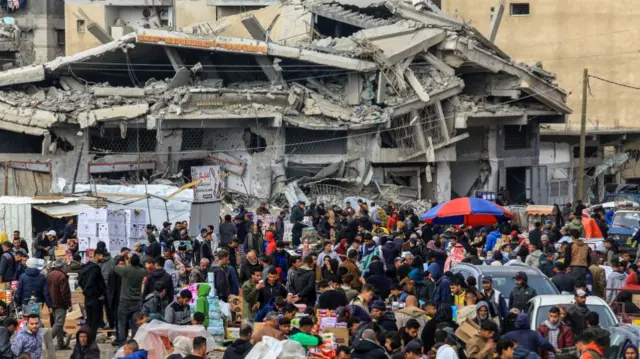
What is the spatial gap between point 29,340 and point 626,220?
1732cm

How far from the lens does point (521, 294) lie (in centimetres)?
1962

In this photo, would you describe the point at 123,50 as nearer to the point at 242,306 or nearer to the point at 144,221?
the point at 144,221

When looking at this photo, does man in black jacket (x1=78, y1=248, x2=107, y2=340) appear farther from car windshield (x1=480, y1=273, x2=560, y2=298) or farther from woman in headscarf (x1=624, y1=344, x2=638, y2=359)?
woman in headscarf (x1=624, y1=344, x2=638, y2=359)

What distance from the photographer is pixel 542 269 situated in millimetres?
23375

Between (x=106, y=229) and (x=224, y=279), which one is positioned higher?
(x=106, y=229)

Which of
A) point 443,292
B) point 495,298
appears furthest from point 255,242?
point 495,298

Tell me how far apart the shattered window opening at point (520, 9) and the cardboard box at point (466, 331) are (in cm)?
4241

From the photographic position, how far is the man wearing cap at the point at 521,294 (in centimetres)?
1956

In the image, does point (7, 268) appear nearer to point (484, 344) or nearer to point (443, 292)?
point (443, 292)

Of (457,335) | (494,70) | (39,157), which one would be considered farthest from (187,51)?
(457,335)

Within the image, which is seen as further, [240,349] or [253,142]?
[253,142]

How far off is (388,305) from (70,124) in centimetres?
2209

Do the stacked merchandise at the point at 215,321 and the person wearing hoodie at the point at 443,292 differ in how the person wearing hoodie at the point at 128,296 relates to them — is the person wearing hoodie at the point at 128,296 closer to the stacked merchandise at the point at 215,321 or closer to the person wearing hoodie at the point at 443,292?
the stacked merchandise at the point at 215,321

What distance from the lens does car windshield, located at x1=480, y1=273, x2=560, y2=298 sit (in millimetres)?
20531
